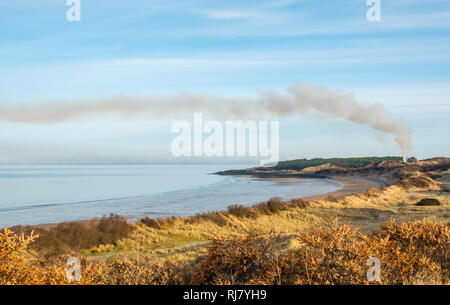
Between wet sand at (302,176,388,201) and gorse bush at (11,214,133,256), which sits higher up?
gorse bush at (11,214,133,256)

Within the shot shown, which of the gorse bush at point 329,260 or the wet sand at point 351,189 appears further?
the wet sand at point 351,189

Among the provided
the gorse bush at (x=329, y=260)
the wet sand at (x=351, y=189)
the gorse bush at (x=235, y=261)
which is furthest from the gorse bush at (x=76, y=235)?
the wet sand at (x=351, y=189)

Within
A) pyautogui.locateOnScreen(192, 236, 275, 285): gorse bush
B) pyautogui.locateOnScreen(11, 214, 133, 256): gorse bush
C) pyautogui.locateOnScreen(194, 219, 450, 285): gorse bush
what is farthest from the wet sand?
pyautogui.locateOnScreen(192, 236, 275, 285): gorse bush

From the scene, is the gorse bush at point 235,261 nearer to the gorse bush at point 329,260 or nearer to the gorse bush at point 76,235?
the gorse bush at point 329,260

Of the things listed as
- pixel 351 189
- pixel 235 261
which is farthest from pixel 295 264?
pixel 351 189

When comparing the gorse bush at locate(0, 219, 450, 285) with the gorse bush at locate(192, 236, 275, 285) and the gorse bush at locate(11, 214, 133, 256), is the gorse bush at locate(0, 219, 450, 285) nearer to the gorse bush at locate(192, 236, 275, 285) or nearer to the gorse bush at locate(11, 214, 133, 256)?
the gorse bush at locate(192, 236, 275, 285)

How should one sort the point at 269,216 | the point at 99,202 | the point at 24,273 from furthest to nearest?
the point at 99,202, the point at 269,216, the point at 24,273

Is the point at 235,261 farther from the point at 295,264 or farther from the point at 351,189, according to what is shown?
the point at 351,189

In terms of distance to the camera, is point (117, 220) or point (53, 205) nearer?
point (117, 220)

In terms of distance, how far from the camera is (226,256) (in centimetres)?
722
